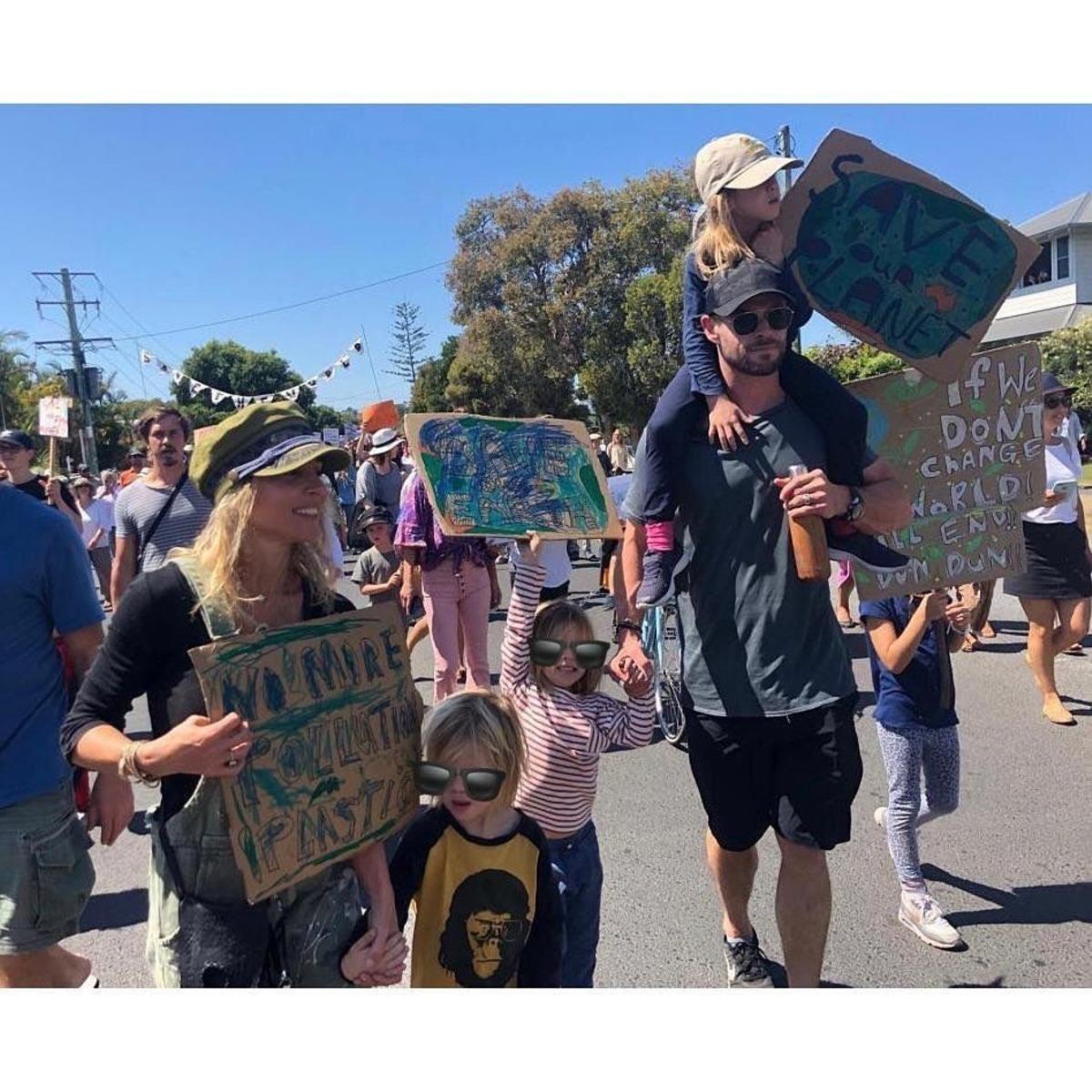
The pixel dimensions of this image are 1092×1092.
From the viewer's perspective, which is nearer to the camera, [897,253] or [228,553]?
[228,553]

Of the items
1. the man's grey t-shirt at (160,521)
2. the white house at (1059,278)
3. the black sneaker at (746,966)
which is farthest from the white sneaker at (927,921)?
the white house at (1059,278)

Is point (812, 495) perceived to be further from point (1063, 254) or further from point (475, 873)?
point (1063, 254)

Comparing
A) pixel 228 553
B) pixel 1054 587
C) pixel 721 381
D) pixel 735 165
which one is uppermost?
pixel 735 165

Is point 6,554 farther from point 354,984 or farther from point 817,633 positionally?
point 817,633

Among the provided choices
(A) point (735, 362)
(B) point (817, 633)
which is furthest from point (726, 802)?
(A) point (735, 362)

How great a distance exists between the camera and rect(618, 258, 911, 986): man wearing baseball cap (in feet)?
8.17

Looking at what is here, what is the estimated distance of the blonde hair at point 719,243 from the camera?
2.48 metres

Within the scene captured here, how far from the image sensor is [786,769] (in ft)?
8.46

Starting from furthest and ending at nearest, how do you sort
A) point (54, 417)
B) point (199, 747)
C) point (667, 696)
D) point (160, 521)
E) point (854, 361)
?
point (854, 361) → point (54, 417) → point (667, 696) → point (160, 521) → point (199, 747)

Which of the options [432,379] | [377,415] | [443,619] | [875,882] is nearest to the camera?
[875,882]

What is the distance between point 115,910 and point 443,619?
82.6 inches

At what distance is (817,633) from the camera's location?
2.55 metres

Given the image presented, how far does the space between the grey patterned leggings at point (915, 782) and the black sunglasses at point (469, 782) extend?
5.97 ft

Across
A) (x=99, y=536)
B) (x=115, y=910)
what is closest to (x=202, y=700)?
(x=115, y=910)
